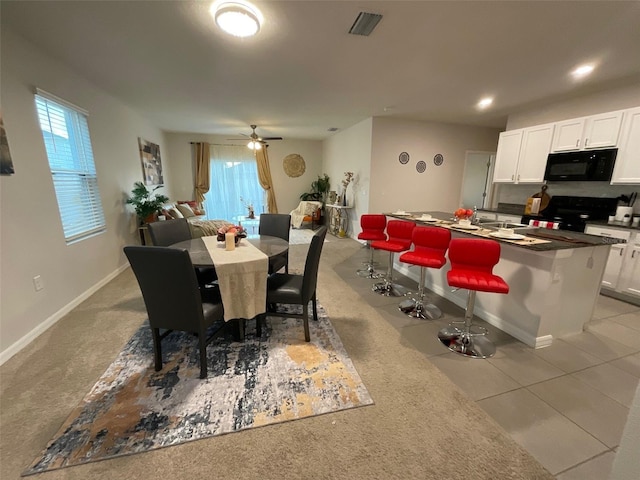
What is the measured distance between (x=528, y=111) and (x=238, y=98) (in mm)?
4842

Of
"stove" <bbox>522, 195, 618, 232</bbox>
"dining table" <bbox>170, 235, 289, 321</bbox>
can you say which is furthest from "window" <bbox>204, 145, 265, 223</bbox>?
"stove" <bbox>522, 195, 618, 232</bbox>

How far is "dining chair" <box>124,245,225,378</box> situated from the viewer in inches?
61.2

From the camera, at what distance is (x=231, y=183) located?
7469mm

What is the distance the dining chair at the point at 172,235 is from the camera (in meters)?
2.56

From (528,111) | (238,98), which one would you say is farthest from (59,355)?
(528,111)

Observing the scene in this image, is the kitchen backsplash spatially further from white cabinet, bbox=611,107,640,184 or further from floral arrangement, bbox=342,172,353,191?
floral arrangement, bbox=342,172,353,191

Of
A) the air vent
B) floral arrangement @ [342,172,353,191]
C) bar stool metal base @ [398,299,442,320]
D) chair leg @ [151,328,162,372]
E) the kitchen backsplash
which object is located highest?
the air vent

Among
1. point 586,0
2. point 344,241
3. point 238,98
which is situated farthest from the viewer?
point 344,241

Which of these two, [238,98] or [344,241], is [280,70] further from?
[344,241]

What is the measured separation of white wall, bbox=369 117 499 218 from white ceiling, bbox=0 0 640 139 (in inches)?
44.5

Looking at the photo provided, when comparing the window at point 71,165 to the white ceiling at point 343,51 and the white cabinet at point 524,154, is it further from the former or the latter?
the white cabinet at point 524,154

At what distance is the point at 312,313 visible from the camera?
2.65 meters

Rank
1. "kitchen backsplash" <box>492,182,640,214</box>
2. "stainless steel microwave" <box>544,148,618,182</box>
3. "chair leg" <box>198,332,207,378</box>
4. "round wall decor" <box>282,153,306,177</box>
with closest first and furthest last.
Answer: "chair leg" <box>198,332,207,378</box> < "stainless steel microwave" <box>544,148,618,182</box> < "kitchen backsplash" <box>492,182,640,214</box> < "round wall decor" <box>282,153,306,177</box>

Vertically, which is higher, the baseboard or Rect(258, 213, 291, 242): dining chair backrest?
Rect(258, 213, 291, 242): dining chair backrest
